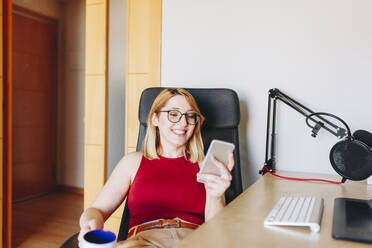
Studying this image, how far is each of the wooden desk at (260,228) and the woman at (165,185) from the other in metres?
0.14

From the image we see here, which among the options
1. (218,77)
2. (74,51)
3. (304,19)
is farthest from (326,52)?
(74,51)

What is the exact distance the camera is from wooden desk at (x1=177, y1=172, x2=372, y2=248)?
2.52ft

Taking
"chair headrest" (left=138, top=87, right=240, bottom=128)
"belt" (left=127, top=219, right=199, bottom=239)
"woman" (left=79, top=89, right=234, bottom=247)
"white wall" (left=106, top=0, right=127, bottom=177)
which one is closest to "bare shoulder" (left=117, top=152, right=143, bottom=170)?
"woman" (left=79, top=89, right=234, bottom=247)

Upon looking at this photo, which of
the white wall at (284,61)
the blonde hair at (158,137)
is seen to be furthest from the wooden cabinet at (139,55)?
the blonde hair at (158,137)

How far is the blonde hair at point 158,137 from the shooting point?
149cm

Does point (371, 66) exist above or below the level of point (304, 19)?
below

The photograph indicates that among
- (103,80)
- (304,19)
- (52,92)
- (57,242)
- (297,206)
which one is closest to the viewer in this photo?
(297,206)

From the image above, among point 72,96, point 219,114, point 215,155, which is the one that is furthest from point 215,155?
point 72,96

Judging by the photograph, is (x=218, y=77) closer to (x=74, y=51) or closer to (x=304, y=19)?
(x=304, y=19)

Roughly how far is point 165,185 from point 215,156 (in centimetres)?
41

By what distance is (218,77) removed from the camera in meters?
2.00

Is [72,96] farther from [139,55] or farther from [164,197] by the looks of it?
[164,197]

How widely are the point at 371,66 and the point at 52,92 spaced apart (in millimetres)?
3572

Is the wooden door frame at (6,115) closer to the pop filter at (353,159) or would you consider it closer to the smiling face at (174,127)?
the smiling face at (174,127)
